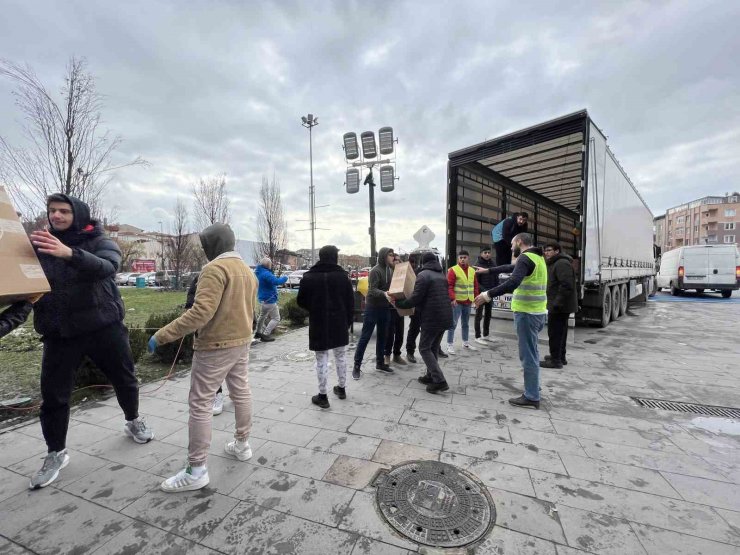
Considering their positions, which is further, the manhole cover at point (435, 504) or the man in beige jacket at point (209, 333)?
the man in beige jacket at point (209, 333)

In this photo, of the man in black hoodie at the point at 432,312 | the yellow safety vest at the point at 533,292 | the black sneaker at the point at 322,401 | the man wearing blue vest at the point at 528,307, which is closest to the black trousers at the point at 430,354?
the man in black hoodie at the point at 432,312

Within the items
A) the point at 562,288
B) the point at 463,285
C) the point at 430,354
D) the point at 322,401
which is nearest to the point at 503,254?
the point at 463,285

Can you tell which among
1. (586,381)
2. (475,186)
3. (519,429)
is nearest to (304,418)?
(519,429)

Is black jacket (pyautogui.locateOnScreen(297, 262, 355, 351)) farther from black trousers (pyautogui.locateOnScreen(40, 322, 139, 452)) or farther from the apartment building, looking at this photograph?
the apartment building

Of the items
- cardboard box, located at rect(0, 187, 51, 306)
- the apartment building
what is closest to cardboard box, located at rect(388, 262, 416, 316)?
cardboard box, located at rect(0, 187, 51, 306)

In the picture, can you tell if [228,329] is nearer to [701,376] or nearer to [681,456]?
[681,456]

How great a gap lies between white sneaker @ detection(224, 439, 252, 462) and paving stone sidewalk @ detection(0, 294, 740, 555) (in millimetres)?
55

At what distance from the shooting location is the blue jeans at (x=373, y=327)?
4.57 meters

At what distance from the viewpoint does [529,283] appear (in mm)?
3607

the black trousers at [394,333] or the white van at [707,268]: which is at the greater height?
the white van at [707,268]

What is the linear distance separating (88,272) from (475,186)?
8.36m

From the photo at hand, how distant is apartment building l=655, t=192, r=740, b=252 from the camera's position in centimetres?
5947

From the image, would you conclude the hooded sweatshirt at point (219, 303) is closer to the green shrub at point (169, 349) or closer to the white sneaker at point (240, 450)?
the white sneaker at point (240, 450)

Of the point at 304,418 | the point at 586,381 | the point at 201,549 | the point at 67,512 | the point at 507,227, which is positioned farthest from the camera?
the point at 507,227
